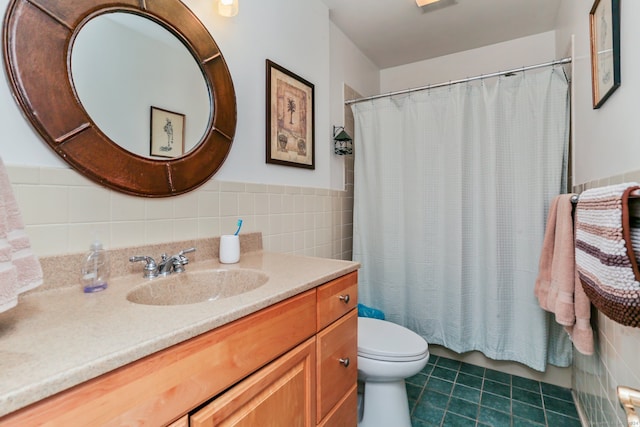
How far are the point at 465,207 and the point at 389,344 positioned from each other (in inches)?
40.0

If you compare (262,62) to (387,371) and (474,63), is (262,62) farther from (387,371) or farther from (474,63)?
(474,63)

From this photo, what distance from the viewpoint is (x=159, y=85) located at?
110cm

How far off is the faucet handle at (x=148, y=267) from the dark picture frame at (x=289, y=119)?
73 cm

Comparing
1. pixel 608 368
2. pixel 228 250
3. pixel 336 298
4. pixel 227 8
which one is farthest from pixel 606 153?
pixel 227 8

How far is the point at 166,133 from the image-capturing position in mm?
1106

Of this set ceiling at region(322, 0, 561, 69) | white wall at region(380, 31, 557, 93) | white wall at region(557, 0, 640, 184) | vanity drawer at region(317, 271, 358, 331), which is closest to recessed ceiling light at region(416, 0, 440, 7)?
ceiling at region(322, 0, 561, 69)

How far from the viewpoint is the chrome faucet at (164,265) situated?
977mm

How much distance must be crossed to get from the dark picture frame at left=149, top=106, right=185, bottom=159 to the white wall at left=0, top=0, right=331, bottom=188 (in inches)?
8.1

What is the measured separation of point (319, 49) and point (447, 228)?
1.42 m

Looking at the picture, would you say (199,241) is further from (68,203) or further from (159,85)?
(159,85)

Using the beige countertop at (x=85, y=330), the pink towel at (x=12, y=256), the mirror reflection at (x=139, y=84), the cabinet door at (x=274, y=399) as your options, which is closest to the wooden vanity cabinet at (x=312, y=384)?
the cabinet door at (x=274, y=399)

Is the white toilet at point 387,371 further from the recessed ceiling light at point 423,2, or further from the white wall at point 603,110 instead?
the recessed ceiling light at point 423,2

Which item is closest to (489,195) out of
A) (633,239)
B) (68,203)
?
(633,239)

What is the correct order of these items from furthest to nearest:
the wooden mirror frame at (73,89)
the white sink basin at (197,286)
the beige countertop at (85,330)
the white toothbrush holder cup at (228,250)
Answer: the white toothbrush holder cup at (228,250) < the white sink basin at (197,286) < the wooden mirror frame at (73,89) < the beige countertop at (85,330)
